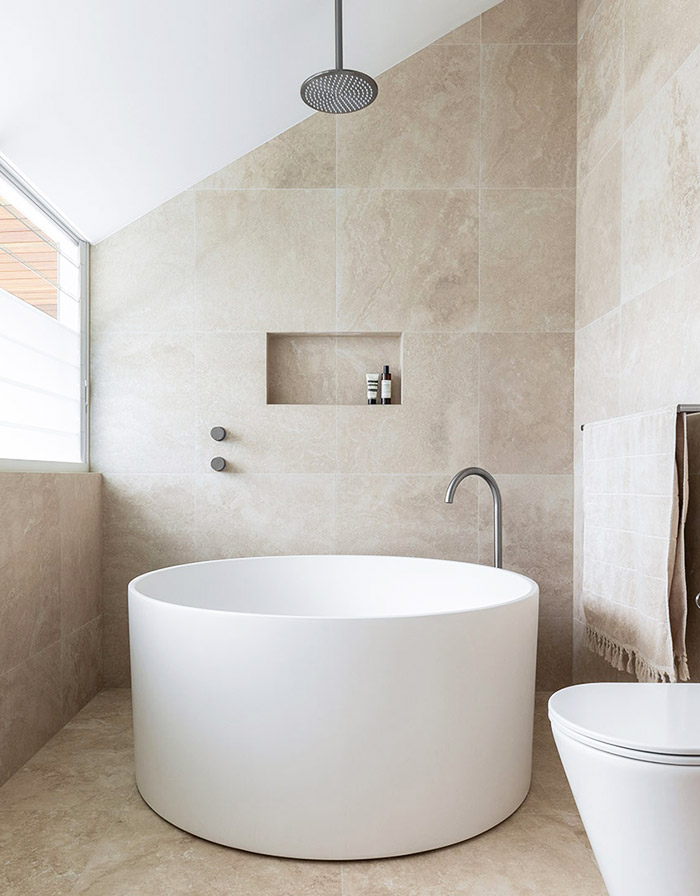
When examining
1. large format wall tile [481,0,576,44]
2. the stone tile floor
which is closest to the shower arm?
large format wall tile [481,0,576,44]

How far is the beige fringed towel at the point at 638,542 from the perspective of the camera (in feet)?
5.73

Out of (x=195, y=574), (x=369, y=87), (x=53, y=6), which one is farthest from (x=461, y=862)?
(x=53, y=6)

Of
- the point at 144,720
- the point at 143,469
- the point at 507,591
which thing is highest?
the point at 143,469

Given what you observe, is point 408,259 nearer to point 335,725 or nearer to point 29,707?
point 335,725

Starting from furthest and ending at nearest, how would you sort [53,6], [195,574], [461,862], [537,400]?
[537,400] < [195,574] < [53,6] < [461,862]

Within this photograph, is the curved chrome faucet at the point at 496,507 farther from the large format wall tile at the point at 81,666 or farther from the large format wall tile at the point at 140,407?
the large format wall tile at the point at 81,666

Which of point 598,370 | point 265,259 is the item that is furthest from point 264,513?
point 598,370

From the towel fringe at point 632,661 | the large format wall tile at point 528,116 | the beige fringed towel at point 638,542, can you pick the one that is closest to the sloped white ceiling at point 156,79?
the large format wall tile at point 528,116

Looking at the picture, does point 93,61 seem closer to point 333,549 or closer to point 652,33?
point 652,33

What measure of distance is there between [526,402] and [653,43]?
1.26 metres

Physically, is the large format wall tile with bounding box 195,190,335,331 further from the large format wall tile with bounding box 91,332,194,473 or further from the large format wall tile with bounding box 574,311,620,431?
the large format wall tile with bounding box 574,311,620,431

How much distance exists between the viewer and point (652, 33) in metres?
2.18

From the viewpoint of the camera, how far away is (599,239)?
263cm

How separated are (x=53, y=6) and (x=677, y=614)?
211 cm
